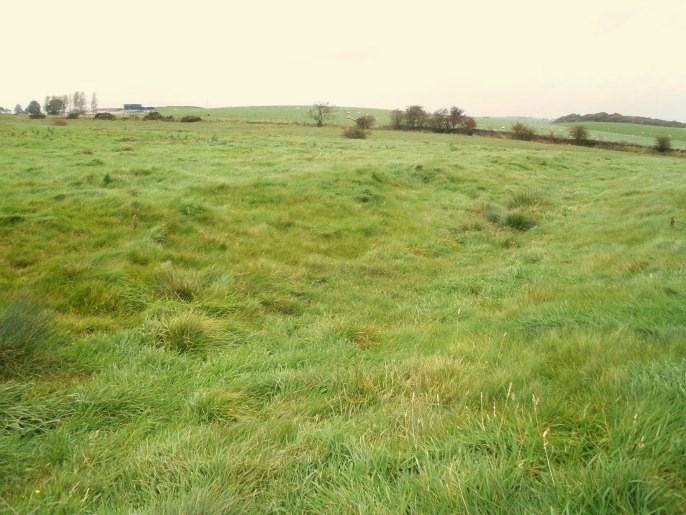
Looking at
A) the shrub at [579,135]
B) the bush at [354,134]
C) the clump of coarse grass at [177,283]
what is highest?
the shrub at [579,135]

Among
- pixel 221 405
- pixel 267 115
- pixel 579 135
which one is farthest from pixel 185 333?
pixel 267 115

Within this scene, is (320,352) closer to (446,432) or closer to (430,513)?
(446,432)

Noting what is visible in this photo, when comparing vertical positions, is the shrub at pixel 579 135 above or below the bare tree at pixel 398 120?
below

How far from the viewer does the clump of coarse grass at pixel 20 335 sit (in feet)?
13.2

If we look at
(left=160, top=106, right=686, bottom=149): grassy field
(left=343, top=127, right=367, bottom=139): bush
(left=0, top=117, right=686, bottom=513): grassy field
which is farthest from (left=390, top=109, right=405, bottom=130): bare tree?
(left=0, top=117, right=686, bottom=513): grassy field

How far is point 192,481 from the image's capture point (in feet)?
8.20

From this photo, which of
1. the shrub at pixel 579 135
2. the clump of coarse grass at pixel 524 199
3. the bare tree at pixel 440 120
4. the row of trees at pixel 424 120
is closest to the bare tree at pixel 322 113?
the row of trees at pixel 424 120

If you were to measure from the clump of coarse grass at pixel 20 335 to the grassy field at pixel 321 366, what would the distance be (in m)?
0.02

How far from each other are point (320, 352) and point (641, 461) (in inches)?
124

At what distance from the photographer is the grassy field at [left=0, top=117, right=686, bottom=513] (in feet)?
7.64

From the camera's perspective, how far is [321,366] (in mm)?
4281

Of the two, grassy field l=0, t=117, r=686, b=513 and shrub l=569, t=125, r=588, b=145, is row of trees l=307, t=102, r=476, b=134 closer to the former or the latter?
shrub l=569, t=125, r=588, b=145

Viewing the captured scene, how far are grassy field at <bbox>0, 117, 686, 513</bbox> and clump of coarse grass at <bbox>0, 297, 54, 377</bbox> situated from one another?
21 millimetres

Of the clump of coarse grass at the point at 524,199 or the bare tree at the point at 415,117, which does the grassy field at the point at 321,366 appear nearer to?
the clump of coarse grass at the point at 524,199
